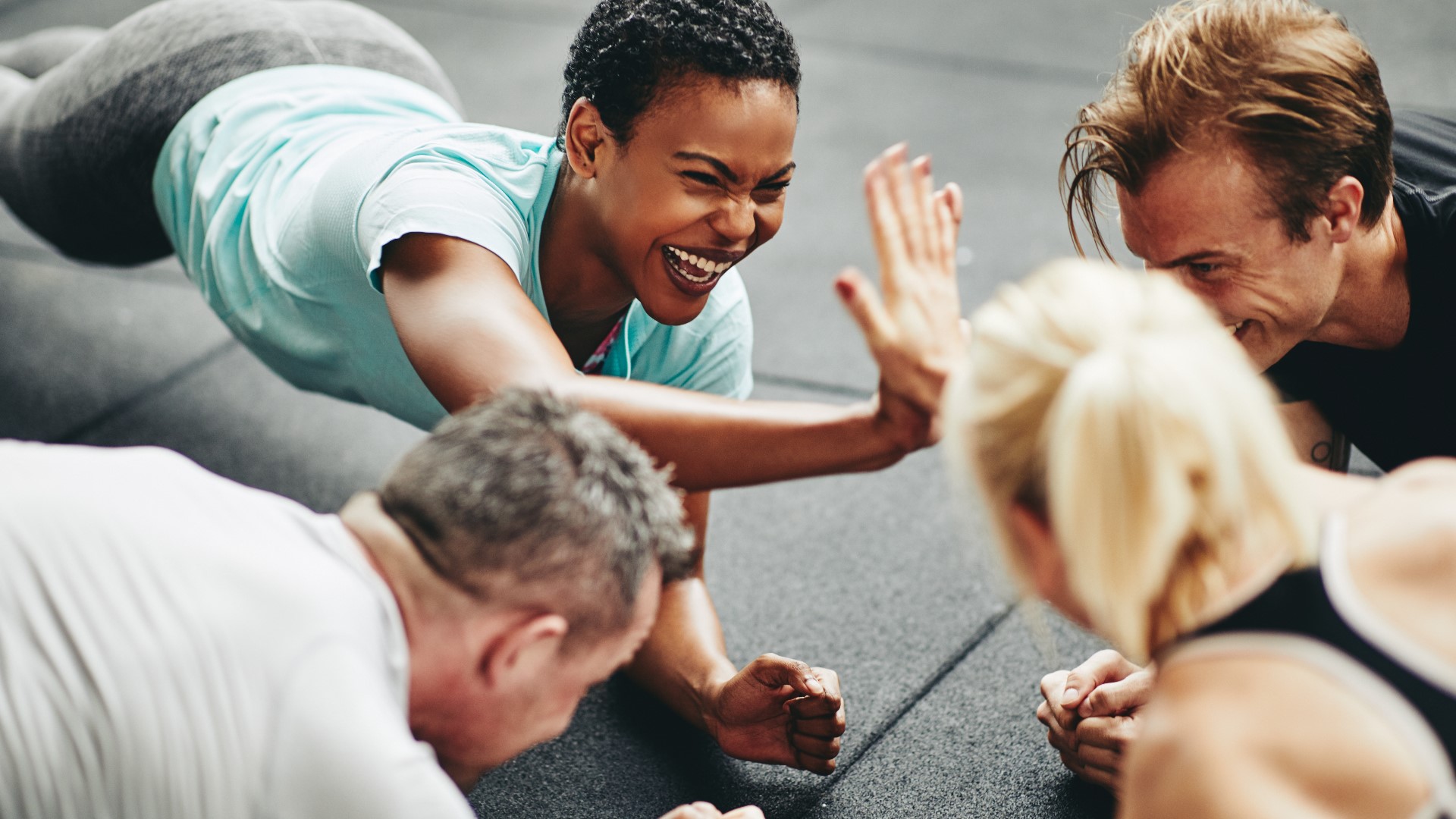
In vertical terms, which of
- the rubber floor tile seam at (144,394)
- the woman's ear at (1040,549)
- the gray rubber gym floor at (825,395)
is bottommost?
the rubber floor tile seam at (144,394)

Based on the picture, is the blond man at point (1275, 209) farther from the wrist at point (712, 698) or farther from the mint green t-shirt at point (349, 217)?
the mint green t-shirt at point (349, 217)

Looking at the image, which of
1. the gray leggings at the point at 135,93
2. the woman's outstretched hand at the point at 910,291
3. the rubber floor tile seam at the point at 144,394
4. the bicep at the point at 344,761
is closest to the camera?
the bicep at the point at 344,761

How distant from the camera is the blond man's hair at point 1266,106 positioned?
1.72 meters

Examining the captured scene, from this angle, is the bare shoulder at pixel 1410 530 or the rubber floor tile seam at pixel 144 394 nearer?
the bare shoulder at pixel 1410 530

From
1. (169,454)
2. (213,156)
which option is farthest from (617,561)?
(213,156)

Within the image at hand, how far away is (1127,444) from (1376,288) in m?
1.07

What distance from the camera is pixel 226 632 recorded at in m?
1.13

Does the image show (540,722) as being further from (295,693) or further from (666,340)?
(666,340)

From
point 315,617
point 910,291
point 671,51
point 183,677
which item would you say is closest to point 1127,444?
point 910,291

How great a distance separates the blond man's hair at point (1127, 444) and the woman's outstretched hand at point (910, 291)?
236 mm

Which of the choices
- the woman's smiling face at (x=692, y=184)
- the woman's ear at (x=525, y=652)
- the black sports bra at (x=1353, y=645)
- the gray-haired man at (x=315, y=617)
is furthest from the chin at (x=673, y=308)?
the black sports bra at (x=1353, y=645)

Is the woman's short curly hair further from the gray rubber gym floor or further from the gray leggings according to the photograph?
the gray leggings

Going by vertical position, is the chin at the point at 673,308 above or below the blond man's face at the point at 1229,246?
below

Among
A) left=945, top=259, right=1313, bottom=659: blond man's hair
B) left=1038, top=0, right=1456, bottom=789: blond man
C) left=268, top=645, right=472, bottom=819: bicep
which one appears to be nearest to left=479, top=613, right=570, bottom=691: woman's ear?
left=268, top=645, right=472, bottom=819: bicep
